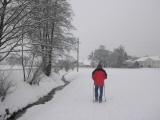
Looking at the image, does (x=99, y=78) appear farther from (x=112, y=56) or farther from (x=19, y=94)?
(x=112, y=56)

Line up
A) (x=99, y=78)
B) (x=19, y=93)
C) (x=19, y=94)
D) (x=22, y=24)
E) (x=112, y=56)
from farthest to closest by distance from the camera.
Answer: (x=112, y=56), (x=19, y=93), (x=19, y=94), (x=22, y=24), (x=99, y=78)

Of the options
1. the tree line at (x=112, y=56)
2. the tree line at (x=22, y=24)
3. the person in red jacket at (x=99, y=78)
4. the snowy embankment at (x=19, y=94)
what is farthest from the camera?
the tree line at (x=112, y=56)

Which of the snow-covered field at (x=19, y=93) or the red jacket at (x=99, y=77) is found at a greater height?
the red jacket at (x=99, y=77)

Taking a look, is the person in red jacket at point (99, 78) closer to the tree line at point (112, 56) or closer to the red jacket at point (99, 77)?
the red jacket at point (99, 77)

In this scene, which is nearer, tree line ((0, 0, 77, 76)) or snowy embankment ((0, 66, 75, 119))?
tree line ((0, 0, 77, 76))

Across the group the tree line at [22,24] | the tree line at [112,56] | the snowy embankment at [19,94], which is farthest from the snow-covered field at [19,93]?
the tree line at [112,56]

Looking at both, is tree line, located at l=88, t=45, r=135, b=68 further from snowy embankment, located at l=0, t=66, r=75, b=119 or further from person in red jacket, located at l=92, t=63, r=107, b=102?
person in red jacket, located at l=92, t=63, r=107, b=102

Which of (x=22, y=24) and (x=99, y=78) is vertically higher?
(x=22, y=24)

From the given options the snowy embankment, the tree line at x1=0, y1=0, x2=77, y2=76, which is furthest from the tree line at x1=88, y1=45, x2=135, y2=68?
the tree line at x1=0, y1=0, x2=77, y2=76

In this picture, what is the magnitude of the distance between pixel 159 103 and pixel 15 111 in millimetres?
7980

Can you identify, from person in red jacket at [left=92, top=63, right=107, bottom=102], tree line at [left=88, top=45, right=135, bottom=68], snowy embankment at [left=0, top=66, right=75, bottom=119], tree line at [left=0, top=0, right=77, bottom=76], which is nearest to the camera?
person in red jacket at [left=92, top=63, right=107, bottom=102]

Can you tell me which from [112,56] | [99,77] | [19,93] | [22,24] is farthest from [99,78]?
[112,56]

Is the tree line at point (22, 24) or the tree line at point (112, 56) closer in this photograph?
the tree line at point (22, 24)

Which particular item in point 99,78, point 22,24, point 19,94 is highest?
point 22,24
